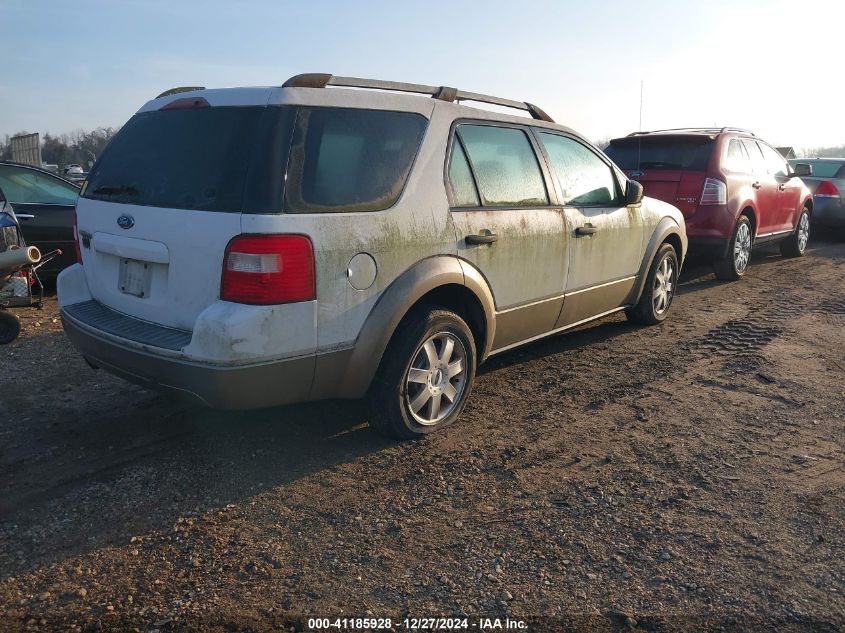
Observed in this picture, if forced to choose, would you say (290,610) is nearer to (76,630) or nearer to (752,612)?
(76,630)

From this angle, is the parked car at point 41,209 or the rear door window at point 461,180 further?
the parked car at point 41,209

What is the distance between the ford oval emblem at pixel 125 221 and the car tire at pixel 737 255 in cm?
706

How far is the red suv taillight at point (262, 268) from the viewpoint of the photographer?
3209 mm

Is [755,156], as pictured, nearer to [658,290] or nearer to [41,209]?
[658,290]

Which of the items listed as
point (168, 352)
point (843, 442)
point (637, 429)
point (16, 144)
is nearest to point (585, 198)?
point (637, 429)

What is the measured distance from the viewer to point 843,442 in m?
4.07

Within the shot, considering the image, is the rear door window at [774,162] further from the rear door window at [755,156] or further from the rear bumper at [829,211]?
the rear bumper at [829,211]

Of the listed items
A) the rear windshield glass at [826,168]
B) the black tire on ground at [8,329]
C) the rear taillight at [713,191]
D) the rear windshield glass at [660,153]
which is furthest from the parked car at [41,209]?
the rear windshield glass at [826,168]

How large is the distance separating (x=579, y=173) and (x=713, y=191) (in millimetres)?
3660

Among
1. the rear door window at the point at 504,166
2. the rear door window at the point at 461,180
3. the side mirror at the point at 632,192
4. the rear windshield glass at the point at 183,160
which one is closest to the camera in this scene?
the rear windshield glass at the point at 183,160

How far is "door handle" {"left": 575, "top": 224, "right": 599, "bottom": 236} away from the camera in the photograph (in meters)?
5.09

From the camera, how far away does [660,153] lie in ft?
28.1

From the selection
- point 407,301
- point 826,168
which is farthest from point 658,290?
point 826,168

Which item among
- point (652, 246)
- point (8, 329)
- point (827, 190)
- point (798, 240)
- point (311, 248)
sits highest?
point (827, 190)
